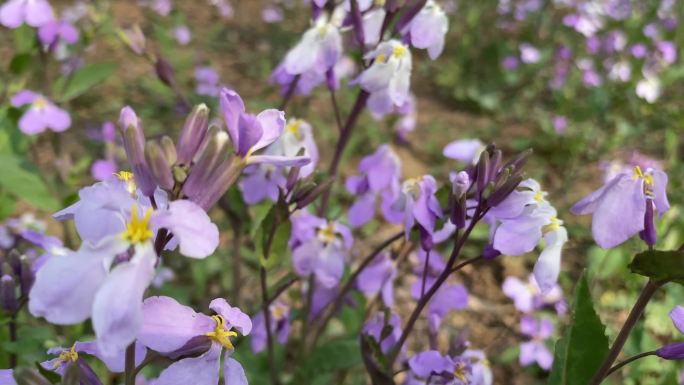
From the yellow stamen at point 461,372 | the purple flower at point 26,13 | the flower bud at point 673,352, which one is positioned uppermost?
the purple flower at point 26,13

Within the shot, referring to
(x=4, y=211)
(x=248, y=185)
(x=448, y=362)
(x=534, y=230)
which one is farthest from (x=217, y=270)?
(x=534, y=230)

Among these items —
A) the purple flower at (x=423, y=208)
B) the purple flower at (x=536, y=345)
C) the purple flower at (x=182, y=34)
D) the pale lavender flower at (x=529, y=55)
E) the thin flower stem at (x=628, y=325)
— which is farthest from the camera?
the pale lavender flower at (x=529, y=55)

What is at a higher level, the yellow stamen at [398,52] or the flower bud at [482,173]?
the yellow stamen at [398,52]

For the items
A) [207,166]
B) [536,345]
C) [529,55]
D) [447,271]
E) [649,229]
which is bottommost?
[529,55]

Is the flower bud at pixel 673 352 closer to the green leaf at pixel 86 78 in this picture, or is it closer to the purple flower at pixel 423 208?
the purple flower at pixel 423 208

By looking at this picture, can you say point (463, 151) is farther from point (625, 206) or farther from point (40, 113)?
point (40, 113)

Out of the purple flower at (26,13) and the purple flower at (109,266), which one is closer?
the purple flower at (109,266)

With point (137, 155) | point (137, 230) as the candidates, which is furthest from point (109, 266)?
point (137, 155)

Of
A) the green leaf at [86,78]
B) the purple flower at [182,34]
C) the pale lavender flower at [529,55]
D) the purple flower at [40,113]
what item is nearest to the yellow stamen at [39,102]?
the purple flower at [40,113]
